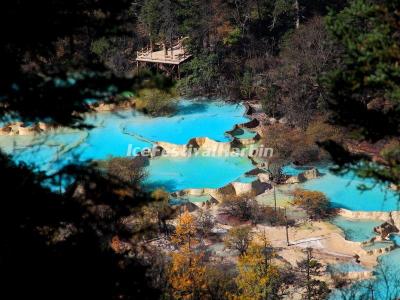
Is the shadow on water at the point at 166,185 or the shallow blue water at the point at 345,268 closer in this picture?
the shallow blue water at the point at 345,268

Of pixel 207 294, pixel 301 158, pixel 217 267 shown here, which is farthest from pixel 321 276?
pixel 301 158

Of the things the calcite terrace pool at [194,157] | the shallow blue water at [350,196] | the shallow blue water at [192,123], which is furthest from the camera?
the shallow blue water at [192,123]

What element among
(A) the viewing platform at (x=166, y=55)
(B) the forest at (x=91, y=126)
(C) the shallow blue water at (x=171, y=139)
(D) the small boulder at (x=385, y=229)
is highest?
(B) the forest at (x=91, y=126)

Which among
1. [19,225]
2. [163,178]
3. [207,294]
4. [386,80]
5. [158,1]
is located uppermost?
[386,80]

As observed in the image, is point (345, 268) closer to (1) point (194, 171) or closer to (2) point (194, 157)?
(1) point (194, 171)

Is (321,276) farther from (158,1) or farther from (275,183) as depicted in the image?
(158,1)

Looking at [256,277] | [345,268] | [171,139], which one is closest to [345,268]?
[345,268]

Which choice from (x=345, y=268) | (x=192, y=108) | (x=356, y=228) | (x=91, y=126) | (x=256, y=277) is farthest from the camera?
(x=192, y=108)

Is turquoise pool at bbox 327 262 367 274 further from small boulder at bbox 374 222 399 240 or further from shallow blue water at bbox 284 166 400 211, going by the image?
shallow blue water at bbox 284 166 400 211

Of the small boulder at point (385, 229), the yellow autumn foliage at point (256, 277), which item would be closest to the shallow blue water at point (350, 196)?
the small boulder at point (385, 229)

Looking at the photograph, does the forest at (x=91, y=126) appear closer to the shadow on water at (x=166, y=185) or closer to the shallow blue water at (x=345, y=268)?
the shallow blue water at (x=345, y=268)

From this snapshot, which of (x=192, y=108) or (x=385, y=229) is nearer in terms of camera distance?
(x=385, y=229)
